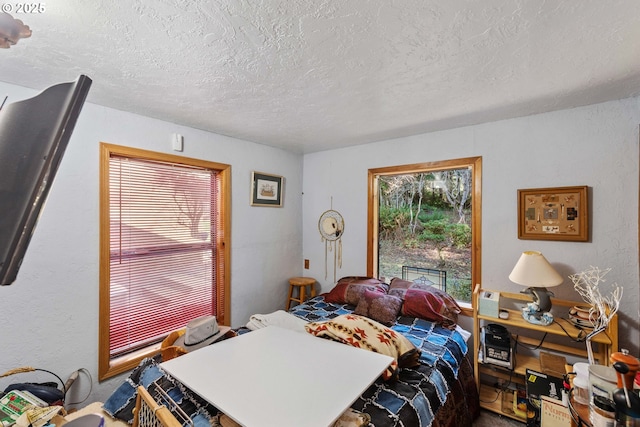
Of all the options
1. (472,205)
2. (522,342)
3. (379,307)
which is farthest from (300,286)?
(522,342)

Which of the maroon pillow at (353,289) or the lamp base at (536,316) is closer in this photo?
the lamp base at (536,316)

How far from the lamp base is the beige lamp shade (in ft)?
0.61

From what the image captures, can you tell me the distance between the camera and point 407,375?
165cm

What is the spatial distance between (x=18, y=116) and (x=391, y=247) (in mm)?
2938

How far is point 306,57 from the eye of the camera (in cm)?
141

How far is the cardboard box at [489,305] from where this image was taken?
2.05 m

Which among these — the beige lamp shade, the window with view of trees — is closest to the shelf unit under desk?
the beige lamp shade

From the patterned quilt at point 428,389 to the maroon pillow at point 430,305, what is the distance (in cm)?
6

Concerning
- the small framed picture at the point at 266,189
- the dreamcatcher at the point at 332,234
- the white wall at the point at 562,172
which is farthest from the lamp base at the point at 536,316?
the small framed picture at the point at 266,189

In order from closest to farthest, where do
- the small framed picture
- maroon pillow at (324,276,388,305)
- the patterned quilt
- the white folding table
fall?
the white folding table
the patterned quilt
maroon pillow at (324,276,388,305)
the small framed picture

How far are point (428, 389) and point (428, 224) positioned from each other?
1631mm

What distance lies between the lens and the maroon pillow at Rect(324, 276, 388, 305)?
8.92 ft

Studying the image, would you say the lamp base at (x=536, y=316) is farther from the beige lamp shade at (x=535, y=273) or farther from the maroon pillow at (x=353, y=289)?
the maroon pillow at (x=353, y=289)

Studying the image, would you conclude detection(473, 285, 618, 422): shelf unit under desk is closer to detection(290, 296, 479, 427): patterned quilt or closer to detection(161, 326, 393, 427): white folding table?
detection(290, 296, 479, 427): patterned quilt
